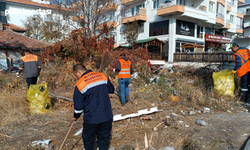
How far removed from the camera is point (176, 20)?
19.1 m

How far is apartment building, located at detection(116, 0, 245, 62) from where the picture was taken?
61.6 feet

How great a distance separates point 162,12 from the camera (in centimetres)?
1870

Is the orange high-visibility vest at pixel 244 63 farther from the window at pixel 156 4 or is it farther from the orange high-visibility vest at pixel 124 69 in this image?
the window at pixel 156 4

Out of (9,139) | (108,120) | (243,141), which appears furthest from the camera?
(9,139)

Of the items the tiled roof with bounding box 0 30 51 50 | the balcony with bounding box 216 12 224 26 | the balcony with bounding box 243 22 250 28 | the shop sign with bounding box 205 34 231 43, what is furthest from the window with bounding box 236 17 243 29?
the tiled roof with bounding box 0 30 51 50

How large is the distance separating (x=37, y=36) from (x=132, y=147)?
903 inches

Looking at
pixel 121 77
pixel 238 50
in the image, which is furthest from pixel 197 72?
pixel 121 77

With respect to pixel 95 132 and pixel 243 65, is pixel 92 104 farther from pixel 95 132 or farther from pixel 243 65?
pixel 243 65

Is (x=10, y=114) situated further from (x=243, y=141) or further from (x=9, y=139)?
(x=243, y=141)

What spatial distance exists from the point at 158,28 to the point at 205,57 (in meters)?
7.80

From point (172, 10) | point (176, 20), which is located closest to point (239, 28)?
point (176, 20)

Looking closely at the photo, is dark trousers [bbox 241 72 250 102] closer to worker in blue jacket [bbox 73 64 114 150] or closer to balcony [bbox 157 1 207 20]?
worker in blue jacket [bbox 73 64 114 150]

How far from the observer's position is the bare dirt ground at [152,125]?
337 cm

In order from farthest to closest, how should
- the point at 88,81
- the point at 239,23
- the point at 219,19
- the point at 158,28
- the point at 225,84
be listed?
1. the point at 239,23
2. the point at 219,19
3. the point at 158,28
4. the point at 225,84
5. the point at 88,81
